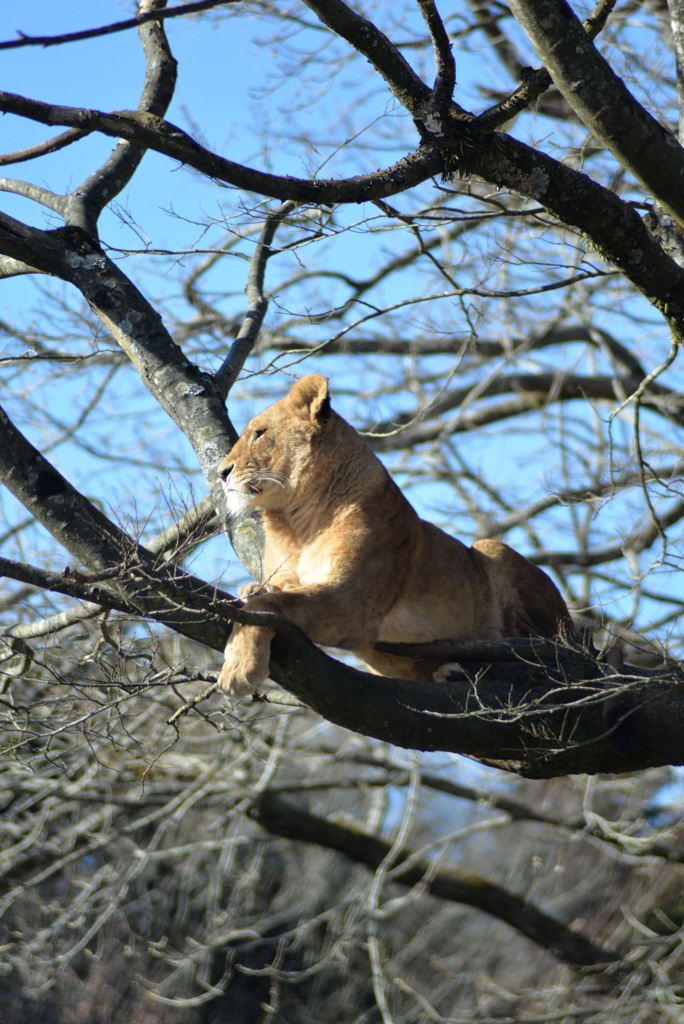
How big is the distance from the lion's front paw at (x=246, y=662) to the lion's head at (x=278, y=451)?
1.23 m

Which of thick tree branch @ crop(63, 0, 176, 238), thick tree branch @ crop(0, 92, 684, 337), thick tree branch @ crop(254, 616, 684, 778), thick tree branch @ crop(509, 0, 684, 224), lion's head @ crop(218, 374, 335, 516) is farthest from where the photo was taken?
thick tree branch @ crop(63, 0, 176, 238)

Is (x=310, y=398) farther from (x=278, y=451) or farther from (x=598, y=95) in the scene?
(x=598, y=95)

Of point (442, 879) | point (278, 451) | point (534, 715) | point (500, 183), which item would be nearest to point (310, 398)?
point (278, 451)

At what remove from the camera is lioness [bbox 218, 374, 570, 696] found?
4.32 meters

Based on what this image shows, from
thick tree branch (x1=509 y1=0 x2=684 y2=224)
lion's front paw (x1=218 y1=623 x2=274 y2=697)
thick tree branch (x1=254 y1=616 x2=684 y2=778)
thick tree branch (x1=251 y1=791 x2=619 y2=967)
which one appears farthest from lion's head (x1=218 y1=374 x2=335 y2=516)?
thick tree branch (x1=251 y1=791 x2=619 y2=967)

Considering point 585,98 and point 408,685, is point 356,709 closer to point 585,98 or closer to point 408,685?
point 408,685

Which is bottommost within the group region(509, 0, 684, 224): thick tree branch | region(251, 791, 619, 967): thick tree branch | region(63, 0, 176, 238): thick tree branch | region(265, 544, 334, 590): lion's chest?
region(251, 791, 619, 967): thick tree branch

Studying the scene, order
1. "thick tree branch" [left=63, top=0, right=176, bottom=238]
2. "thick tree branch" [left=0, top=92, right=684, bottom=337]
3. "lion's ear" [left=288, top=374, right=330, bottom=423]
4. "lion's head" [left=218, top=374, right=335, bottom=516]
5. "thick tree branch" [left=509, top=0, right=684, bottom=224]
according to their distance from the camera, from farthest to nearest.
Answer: "thick tree branch" [left=63, top=0, right=176, bottom=238]
"lion's ear" [left=288, top=374, right=330, bottom=423]
"lion's head" [left=218, top=374, right=335, bottom=516]
"thick tree branch" [left=509, top=0, right=684, bottom=224]
"thick tree branch" [left=0, top=92, right=684, bottom=337]

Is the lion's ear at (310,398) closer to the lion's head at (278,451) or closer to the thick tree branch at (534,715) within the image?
the lion's head at (278,451)

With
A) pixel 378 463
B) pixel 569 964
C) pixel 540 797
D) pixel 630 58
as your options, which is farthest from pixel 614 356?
pixel 378 463

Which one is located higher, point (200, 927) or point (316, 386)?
point (316, 386)

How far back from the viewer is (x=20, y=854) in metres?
8.62

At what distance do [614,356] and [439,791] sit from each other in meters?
4.38

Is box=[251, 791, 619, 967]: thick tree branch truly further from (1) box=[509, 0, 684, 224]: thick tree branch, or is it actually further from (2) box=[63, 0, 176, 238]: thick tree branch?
(1) box=[509, 0, 684, 224]: thick tree branch
